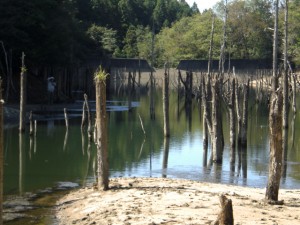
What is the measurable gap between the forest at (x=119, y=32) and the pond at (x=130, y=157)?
6.99 m

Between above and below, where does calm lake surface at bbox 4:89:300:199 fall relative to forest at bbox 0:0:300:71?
below

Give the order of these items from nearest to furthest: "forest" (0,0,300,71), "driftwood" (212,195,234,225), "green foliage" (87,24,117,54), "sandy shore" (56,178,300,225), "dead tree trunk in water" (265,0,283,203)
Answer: "driftwood" (212,195,234,225) → "sandy shore" (56,178,300,225) → "dead tree trunk in water" (265,0,283,203) → "forest" (0,0,300,71) → "green foliage" (87,24,117,54)

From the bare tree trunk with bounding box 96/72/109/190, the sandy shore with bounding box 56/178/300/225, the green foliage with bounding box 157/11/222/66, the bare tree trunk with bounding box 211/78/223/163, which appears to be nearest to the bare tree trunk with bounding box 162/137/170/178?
the bare tree trunk with bounding box 211/78/223/163

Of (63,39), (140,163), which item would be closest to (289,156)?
(140,163)

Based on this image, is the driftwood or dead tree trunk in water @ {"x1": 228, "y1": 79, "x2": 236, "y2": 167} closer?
the driftwood

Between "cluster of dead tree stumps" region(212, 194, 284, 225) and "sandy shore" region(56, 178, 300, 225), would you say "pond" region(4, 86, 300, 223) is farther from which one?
"cluster of dead tree stumps" region(212, 194, 284, 225)

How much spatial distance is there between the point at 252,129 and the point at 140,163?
460 inches

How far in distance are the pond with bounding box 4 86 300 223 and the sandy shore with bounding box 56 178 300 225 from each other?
2666 millimetres

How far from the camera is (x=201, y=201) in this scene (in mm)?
12789

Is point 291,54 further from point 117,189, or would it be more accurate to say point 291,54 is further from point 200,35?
point 117,189

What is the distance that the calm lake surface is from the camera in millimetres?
18859

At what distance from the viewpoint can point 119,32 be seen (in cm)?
9325

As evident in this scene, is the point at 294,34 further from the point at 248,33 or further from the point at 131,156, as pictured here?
the point at 131,156

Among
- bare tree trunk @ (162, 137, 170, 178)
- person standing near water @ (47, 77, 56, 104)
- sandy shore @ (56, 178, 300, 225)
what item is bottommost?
bare tree trunk @ (162, 137, 170, 178)
